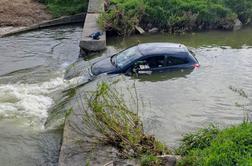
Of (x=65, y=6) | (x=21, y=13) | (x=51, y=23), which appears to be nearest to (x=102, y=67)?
(x=51, y=23)

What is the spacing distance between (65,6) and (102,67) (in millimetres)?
12514

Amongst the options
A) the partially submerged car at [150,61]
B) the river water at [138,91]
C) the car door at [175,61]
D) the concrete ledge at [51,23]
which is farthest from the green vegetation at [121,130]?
the concrete ledge at [51,23]

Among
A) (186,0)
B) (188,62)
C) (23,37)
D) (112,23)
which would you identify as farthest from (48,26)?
(188,62)

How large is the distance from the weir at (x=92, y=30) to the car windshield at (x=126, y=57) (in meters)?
2.97

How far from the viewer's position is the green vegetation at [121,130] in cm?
860

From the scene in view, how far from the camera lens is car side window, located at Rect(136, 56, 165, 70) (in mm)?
13461

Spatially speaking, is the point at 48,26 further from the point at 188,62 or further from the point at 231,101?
the point at 231,101

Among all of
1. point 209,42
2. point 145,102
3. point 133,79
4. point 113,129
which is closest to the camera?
point 113,129

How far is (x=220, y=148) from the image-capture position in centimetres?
768

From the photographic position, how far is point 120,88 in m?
12.4

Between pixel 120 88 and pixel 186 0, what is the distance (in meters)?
11.6

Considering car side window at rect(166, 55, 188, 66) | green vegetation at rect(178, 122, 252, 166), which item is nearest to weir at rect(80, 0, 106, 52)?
car side window at rect(166, 55, 188, 66)

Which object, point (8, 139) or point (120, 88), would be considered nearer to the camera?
point (8, 139)

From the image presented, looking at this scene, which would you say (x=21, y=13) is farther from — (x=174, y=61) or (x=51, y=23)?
(x=174, y=61)
